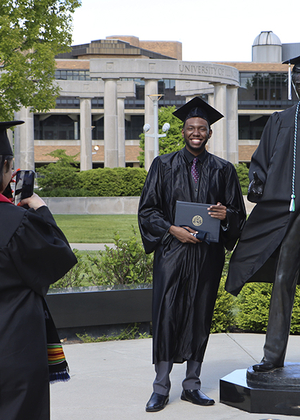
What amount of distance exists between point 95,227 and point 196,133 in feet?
40.9

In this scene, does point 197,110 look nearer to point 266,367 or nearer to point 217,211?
point 217,211

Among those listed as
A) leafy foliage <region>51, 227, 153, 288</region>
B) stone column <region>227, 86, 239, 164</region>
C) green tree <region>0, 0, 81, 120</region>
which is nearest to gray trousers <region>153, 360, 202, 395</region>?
leafy foliage <region>51, 227, 153, 288</region>

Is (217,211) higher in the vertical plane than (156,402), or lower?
higher

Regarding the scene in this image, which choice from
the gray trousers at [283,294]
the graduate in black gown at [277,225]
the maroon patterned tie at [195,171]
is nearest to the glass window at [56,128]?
the maroon patterned tie at [195,171]

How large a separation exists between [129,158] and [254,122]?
16721 millimetres

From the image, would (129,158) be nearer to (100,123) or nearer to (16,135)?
(100,123)

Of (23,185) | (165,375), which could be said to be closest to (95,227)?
(165,375)

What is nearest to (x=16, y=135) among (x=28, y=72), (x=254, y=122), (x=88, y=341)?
(x=28, y=72)

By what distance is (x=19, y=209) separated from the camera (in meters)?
2.44

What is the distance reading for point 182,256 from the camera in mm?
4230

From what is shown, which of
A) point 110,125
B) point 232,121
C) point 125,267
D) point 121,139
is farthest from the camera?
point 121,139

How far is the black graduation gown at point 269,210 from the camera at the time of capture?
3.98 meters

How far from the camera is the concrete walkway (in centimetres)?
399

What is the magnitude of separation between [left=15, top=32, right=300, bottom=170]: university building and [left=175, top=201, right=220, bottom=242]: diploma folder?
2154cm
